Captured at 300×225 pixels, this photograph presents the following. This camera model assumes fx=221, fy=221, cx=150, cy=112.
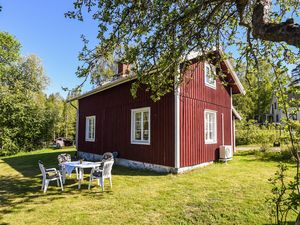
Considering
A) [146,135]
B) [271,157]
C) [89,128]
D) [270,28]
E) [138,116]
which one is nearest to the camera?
[270,28]

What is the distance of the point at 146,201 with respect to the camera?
516 centimetres

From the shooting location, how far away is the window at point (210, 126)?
10.1 metres

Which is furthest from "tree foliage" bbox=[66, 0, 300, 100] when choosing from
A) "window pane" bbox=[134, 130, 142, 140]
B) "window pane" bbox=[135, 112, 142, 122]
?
"window pane" bbox=[134, 130, 142, 140]

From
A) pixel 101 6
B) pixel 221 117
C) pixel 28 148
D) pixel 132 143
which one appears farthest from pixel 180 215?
pixel 28 148

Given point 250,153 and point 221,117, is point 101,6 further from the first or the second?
point 250,153

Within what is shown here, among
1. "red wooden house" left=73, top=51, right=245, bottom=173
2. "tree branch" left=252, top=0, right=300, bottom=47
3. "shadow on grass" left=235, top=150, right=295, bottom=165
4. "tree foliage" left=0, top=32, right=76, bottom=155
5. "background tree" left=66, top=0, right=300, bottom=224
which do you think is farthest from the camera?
"tree foliage" left=0, top=32, right=76, bottom=155

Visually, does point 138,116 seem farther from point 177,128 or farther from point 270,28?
point 270,28

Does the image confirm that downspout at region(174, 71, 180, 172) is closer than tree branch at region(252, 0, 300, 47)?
No

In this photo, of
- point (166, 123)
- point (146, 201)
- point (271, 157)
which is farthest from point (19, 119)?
point (271, 157)

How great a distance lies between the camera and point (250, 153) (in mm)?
14148

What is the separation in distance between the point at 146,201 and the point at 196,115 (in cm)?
500

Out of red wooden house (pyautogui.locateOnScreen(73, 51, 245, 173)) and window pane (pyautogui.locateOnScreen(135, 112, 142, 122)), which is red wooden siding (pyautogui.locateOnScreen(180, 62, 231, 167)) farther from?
window pane (pyautogui.locateOnScreen(135, 112, 142, 122))

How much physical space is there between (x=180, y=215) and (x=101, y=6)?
4.34 m

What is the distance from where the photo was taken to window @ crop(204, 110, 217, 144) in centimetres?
1013
